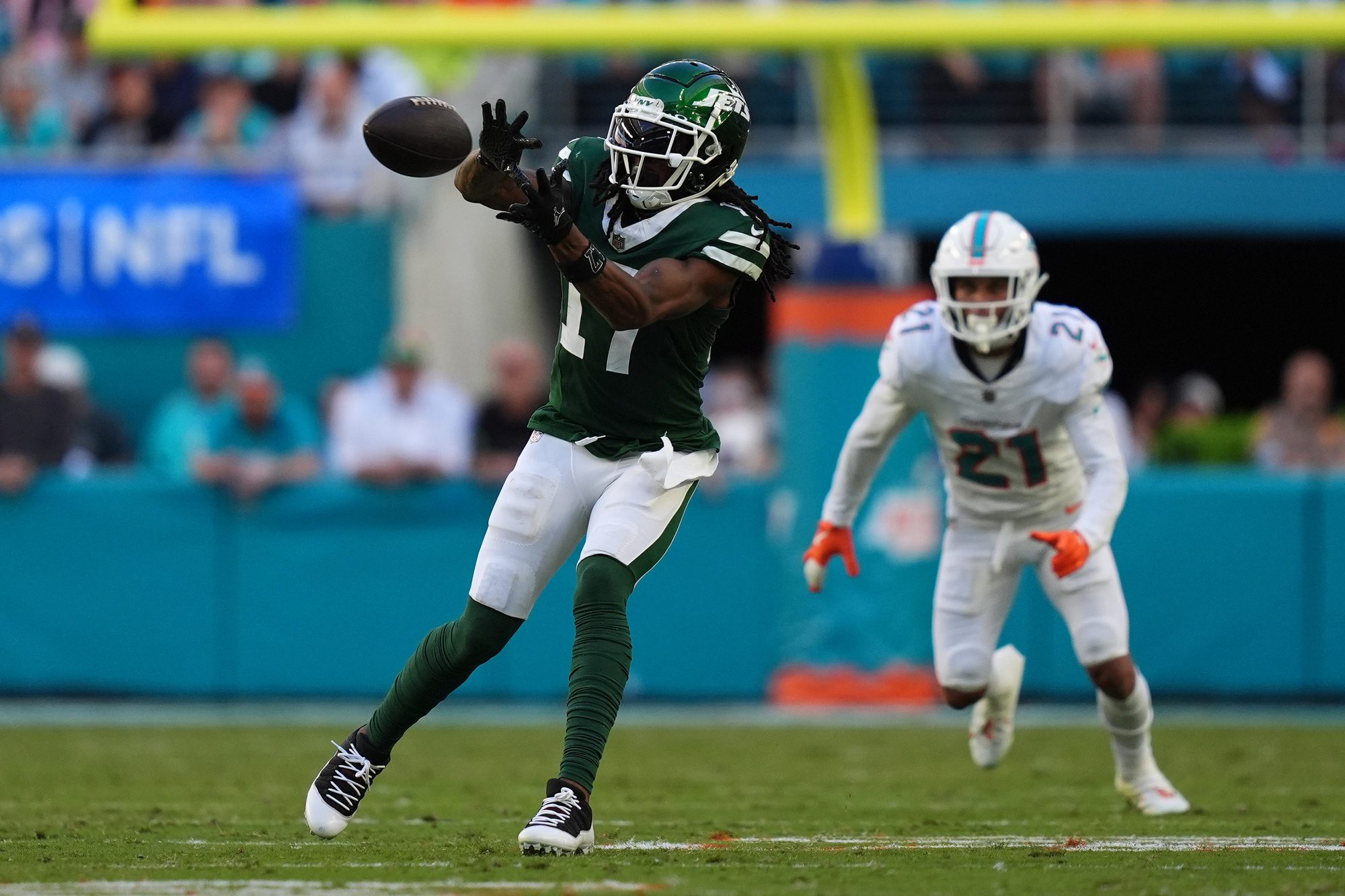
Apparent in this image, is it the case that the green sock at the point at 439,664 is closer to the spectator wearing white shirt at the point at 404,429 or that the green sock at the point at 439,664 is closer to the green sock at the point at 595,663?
the green sock at the point at 595,663

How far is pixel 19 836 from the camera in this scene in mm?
5055

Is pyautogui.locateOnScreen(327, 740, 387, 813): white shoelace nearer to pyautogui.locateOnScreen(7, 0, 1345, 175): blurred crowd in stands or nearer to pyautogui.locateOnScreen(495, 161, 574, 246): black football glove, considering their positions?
pyautogui.locateOnScreen(495, 161, 574, 246): black football glove

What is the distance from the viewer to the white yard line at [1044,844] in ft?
16.2

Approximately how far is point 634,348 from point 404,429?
5080mm

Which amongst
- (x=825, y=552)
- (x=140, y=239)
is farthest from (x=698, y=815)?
(x=140, y=239)

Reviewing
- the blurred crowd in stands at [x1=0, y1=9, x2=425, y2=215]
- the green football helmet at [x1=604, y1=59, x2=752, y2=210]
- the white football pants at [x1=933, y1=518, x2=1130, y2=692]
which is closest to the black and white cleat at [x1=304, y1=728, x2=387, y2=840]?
the green football helmet at [x1=604, y1=59, x2=752, y2=210]

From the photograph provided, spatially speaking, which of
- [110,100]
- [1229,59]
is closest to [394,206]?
[110,100]

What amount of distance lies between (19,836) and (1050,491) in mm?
3189

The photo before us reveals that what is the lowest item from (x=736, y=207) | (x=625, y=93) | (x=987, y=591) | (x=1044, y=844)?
(x=1044, y=844)

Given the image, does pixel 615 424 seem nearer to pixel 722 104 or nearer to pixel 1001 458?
pixel 722 104

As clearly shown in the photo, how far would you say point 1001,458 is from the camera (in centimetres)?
620

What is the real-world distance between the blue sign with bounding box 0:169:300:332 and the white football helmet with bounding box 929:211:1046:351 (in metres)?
6.30

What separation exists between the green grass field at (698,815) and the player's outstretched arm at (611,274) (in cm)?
127

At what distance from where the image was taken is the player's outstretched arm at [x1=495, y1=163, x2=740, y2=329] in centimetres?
443
